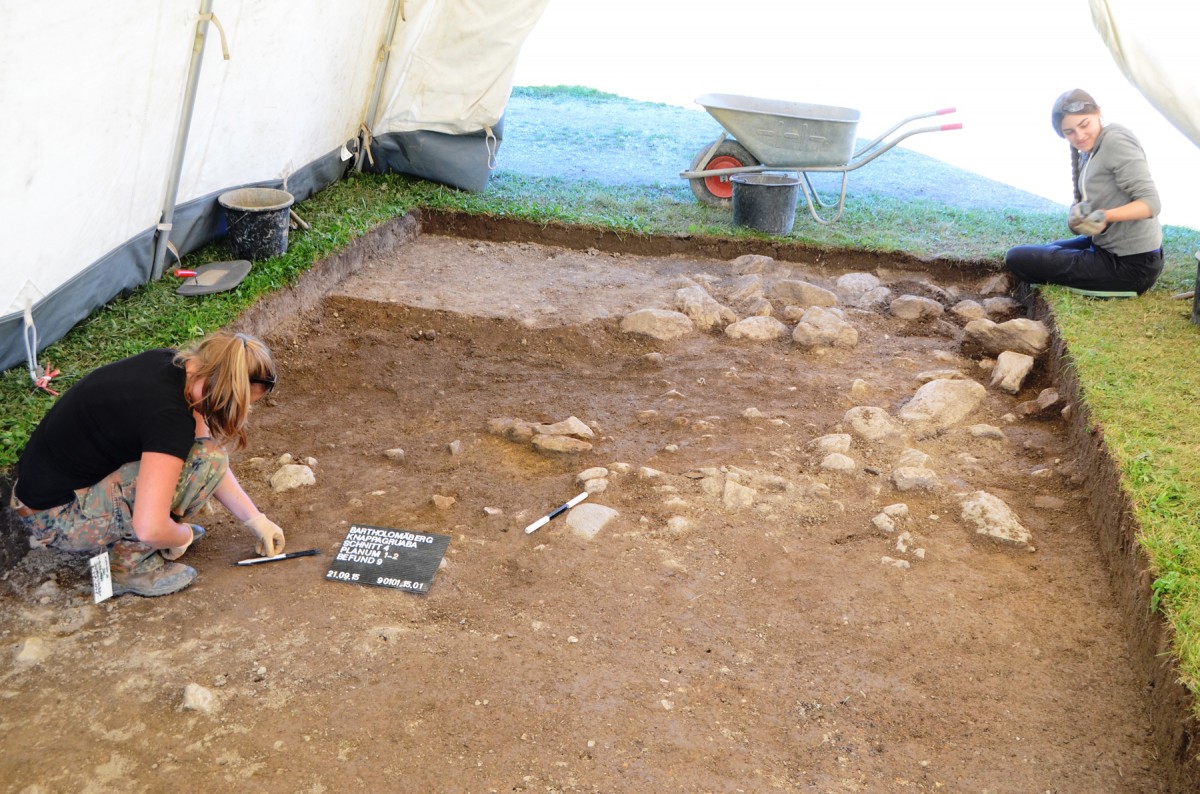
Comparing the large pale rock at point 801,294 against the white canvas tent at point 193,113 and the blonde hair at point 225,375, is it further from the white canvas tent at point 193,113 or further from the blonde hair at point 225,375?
the blonde hair at point 225,375

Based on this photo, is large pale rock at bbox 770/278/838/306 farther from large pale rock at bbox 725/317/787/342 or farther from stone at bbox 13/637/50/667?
stone at bbox 13/637/50/667

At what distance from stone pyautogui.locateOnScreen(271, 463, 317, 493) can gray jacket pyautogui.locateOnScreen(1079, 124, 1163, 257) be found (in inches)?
179

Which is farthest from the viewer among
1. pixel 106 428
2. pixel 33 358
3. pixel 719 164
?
pixel 719 164

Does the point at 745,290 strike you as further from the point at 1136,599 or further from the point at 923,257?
the point at 1136,599

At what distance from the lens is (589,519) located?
353 centimetres

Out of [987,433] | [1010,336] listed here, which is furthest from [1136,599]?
[1010,336]

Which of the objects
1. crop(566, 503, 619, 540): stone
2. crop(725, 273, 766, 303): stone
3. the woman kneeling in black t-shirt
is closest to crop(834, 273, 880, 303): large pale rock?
crop(725, 273, 766, 303): stone

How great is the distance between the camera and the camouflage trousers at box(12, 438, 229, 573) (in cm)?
297

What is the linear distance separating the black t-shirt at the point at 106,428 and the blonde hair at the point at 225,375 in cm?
6

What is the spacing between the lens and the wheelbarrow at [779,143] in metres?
6.79

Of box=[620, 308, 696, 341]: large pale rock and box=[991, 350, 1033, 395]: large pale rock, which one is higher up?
box=[991, 350, 1033, 395]: large pale rock

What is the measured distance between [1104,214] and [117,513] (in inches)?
202

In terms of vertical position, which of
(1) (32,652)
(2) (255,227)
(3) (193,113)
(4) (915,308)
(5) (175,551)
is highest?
(3) (193,113)

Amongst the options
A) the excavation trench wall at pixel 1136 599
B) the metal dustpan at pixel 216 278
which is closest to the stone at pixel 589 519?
the excavation trench wall at pixel 1136 599
